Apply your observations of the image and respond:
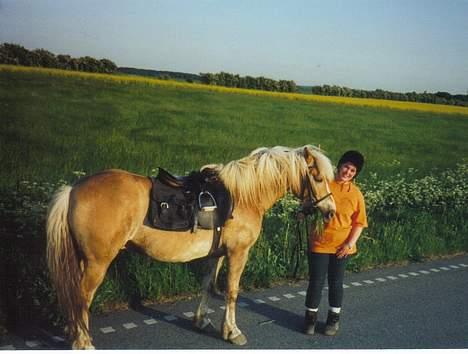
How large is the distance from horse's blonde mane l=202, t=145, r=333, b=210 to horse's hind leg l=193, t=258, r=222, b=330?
542mm

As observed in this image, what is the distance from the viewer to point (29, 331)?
3.12m

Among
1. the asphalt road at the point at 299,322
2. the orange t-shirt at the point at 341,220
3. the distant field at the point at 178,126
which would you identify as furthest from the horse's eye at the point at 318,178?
the distant field at the point at 178,126

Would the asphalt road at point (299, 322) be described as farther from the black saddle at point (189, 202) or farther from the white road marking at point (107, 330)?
the black saddle at point (189, 202)

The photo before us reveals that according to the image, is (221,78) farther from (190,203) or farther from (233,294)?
(233,294)

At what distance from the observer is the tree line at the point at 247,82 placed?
14.4 ft

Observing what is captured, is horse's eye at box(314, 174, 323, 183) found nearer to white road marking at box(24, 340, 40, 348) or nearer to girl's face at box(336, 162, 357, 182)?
girl's face at box(336, 162, 357, 182)

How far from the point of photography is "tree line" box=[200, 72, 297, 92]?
14.4 feet

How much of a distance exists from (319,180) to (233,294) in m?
0.92

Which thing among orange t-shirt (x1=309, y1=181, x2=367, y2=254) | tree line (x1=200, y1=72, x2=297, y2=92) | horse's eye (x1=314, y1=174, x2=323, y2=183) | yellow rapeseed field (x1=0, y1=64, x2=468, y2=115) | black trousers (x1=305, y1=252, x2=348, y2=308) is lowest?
black trousers (x1=305, y1=252, x2=348, y2=308)

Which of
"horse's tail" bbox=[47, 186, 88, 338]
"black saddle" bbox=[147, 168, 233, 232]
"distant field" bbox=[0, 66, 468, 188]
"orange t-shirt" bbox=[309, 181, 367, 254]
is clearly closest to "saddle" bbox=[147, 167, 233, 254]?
"black saddle" bbox=[147, 168, 233, 232]

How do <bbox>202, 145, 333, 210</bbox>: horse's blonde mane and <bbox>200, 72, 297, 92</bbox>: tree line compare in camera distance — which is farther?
<bbox>200, 72, 297, 92</bbox>: tree line

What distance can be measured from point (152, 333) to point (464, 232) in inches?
163

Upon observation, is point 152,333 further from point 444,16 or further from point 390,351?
point 444,16

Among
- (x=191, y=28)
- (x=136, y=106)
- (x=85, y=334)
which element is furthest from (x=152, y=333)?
(x=191, y=28)
